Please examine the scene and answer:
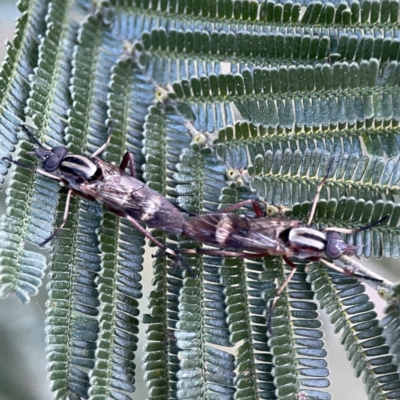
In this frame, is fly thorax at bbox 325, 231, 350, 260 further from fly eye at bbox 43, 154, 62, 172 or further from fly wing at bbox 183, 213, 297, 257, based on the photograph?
fly eye at bbox 43, 154, 62, 172

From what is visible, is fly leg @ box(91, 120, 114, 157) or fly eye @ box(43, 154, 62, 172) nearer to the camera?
fly eye @ box(43, 154, 62, 172)

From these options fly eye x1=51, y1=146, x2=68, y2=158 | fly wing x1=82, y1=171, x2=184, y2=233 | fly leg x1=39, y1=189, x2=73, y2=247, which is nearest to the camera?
fly leg x1=39, y1=189, x2=73, y2=247

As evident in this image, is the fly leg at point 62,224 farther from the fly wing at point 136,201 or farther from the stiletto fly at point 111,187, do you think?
the fly wing at point 136,201

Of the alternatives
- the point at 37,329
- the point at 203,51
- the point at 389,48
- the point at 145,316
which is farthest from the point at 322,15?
the point at 37,329

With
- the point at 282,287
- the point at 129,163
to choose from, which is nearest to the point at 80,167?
the point at 129,163

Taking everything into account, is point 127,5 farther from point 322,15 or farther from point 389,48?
point 389,48

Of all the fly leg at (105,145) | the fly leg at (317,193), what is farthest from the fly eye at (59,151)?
the fly leg at (317,193)

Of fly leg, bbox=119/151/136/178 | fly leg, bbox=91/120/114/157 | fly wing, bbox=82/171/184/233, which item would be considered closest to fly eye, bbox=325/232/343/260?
fly wing, bbox=82/171/184/233
